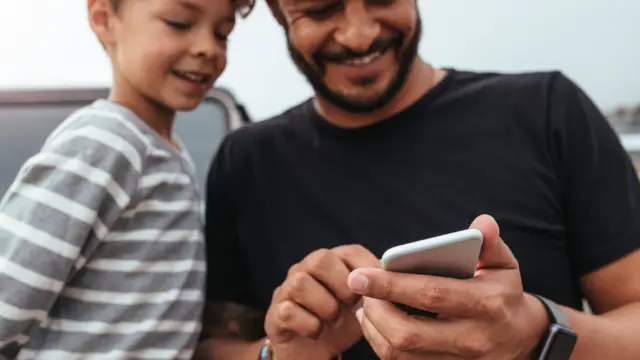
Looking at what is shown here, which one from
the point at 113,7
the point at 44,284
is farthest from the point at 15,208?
the point at 113,7

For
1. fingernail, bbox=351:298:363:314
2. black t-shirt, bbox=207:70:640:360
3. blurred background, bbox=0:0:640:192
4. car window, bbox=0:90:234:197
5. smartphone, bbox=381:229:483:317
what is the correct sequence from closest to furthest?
smartphone, bbox=381:229:483:317 < fingernail, bbox=351:298:363:314 < black t-shirt, bbox=207:70:640:360 < car window, bbox=0:90:234:197 < blurred background, bbox=0:0:640:192

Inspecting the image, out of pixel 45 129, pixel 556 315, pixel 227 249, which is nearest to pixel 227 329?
pixel 227 249

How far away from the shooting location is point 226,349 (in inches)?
34.8

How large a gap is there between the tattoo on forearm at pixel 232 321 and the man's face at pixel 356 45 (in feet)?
1.13

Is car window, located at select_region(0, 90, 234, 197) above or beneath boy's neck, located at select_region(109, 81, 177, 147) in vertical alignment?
beneath

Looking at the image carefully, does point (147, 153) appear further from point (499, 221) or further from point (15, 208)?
point (499, 221)

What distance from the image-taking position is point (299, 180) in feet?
3.00

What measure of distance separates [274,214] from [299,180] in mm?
62

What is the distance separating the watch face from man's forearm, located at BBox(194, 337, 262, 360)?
39 centimetres

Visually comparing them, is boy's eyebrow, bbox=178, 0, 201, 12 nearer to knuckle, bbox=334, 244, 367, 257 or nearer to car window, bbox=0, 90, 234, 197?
knuckle, bbox=334, 244, 367, 257

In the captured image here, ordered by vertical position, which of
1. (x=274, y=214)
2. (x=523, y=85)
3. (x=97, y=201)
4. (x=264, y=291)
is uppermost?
(x=523, y=85)

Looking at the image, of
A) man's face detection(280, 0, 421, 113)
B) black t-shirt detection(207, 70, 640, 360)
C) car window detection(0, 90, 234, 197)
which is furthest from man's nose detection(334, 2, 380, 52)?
car window detection(0, 90, 234, 197)

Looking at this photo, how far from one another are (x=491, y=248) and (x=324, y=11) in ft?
1.48

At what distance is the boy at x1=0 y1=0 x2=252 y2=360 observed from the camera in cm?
66
